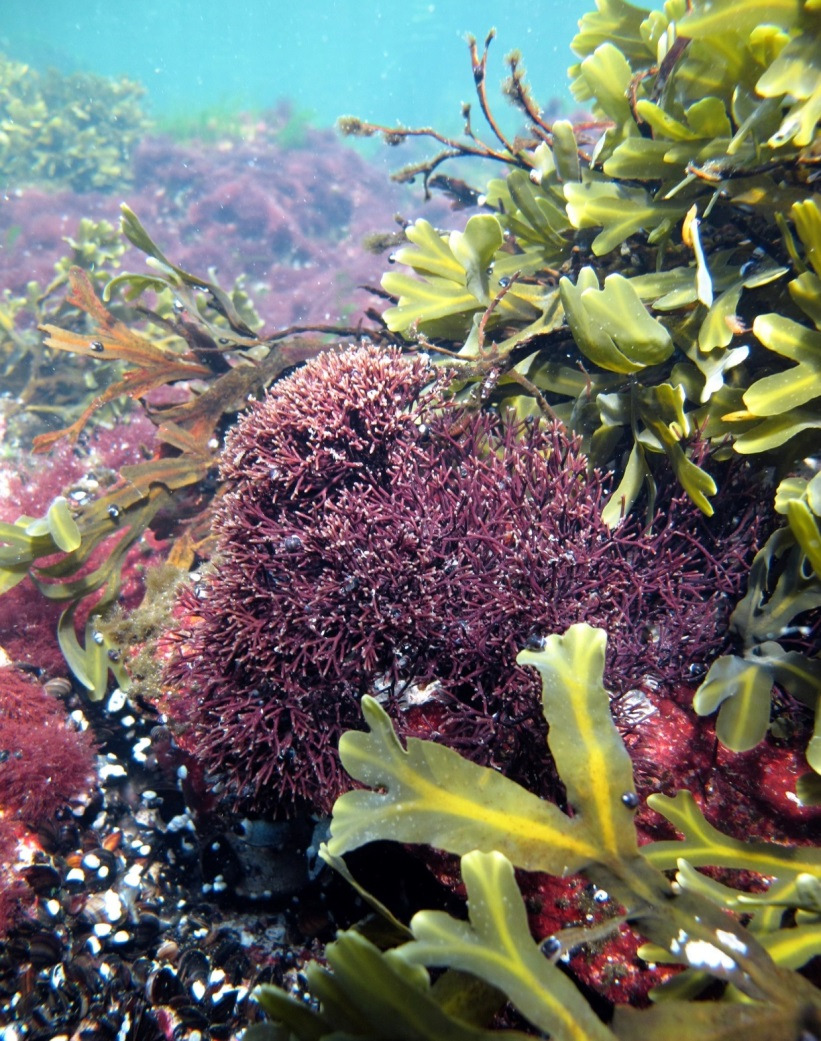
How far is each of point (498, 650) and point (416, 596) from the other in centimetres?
35

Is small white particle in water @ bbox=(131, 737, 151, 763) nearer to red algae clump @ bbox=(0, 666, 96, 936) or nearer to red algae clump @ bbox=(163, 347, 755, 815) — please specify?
red algae clump @ bbox=(0, 666, 96, 936)

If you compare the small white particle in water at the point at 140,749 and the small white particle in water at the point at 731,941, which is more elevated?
the small white particle in water at the point at 731,941

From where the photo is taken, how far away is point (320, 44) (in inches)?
2881

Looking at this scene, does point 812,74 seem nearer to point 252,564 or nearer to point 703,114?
point 703,114

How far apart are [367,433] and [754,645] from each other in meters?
1.73

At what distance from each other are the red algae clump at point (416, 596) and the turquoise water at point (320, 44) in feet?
135

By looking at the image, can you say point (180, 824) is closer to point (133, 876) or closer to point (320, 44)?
point (133, 876)

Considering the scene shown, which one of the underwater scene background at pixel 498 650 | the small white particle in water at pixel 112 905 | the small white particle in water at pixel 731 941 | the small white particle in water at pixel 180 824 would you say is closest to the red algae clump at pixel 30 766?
the underwater scene background at pixel 498 650

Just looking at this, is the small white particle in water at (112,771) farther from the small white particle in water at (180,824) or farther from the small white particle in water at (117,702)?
the small white particle in water at (180,824)

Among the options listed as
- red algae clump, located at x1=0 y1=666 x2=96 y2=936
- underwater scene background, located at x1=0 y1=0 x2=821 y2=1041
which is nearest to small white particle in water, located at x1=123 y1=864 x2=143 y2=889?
underwater scene background, located at x1=0 y1=0 x2=821 y2=1041

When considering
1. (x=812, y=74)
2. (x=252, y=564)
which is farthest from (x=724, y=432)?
(x=252, y=564)

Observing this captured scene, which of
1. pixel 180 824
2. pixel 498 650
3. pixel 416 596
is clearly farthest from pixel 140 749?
pixel 498 650

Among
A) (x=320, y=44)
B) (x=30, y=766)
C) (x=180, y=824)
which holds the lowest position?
(x=180, y=824)

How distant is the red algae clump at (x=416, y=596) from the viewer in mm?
1930
